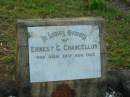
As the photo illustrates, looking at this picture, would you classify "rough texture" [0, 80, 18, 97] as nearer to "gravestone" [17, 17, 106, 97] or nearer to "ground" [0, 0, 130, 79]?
"gravestone" [17, 17, 106, 97]

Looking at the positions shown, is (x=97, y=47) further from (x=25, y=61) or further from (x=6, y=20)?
(x=6, y=20)

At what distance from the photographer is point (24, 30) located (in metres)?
5.43

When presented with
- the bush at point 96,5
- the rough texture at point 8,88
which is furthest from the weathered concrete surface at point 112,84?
the bush at point 96,5

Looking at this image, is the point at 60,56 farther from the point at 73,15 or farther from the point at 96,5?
the point at 96,5

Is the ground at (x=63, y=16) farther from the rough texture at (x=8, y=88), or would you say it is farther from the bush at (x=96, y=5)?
the rough texture at (x=8, y=88)

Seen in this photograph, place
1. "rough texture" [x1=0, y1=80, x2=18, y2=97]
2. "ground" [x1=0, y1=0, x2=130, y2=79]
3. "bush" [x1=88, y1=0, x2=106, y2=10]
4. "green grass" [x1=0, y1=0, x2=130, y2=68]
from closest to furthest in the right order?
1. "rough texture" [x1=0, y1=80, x2=18, y2=97]
2. "ground" [x1=0, y1=0, x2=130, y2=79]
3. "green grass" [x1=0, y1=0, x2=130, y2=68]
4. "bush" [x1=88, y1=0, x2=106, y2=10]

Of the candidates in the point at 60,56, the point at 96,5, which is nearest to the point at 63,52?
the point at 60,56

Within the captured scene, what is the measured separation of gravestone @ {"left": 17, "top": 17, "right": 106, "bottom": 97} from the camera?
5469 mm

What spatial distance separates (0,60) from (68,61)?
1.43 meters

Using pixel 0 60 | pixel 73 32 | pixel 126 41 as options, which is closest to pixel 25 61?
pixel 73 32

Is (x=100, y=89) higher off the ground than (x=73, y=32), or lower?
lower

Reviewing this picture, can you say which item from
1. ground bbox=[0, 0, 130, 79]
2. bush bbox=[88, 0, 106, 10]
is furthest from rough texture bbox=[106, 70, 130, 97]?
bush bbox=[88, 0, 106, 10]

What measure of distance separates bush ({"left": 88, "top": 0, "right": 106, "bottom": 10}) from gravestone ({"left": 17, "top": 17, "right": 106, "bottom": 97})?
161 inches

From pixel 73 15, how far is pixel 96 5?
0.90m
